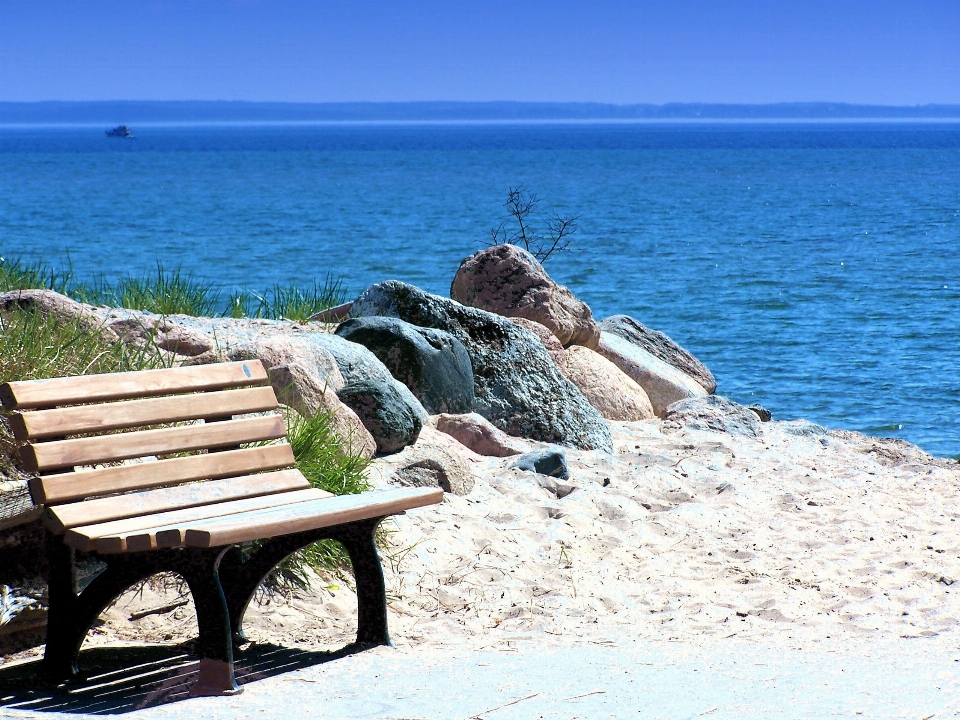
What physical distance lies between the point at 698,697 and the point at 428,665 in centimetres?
97

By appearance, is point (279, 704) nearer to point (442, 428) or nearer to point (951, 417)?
point (442, 428)

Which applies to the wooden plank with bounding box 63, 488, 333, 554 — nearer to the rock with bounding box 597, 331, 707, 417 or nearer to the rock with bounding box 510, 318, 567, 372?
the rock with bounding box 510, 318, 567, 372

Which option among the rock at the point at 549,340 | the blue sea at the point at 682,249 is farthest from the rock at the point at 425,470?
the blue sea at the point at 682,249

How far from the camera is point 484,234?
35938 mm

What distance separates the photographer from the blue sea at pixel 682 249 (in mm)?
14712

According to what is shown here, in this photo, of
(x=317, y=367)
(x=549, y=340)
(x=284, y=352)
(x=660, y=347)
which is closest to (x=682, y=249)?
(x=660, y=347)

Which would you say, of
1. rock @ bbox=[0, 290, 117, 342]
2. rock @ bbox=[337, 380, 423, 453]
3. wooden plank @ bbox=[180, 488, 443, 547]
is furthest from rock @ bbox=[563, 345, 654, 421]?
wooden plank @ bbox=[180, 488, 443, 547]

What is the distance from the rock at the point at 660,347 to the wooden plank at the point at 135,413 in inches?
295

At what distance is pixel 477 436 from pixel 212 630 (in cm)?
358

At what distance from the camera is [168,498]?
416cm

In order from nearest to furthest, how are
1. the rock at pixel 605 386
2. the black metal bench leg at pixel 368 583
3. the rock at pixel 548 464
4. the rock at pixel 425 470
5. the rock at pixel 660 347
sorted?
the black metal bench leg at pixel 368 583 → the rock at pixel 425 470 → the rock at pixel 548 464 → the rock at pixel 605 386 → the rock at pixel 660 347

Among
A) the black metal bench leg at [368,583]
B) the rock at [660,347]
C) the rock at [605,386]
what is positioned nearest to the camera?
the black metal bench leg at [368,583]

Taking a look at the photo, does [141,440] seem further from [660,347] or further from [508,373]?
[660,347]

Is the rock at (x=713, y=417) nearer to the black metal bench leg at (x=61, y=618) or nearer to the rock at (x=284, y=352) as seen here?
the rock at (x=284, y=352)
